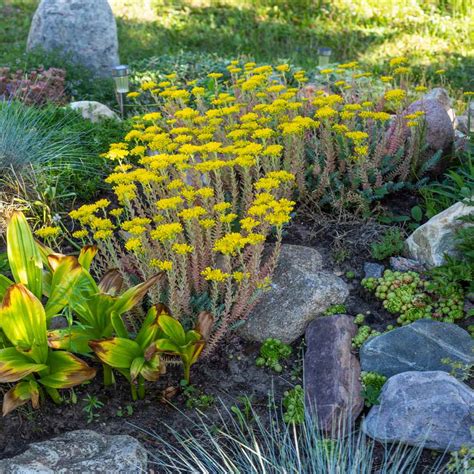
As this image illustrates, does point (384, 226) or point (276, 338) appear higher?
point (384, 226)

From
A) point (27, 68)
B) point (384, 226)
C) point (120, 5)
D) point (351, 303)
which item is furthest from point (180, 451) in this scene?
point (120, 5)

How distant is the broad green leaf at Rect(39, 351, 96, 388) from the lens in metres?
3.48

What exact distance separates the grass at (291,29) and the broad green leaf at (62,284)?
25.3ft

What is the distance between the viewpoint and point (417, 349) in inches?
152

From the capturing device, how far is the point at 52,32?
9.57 m

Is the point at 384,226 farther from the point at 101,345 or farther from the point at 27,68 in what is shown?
the point at 27,68

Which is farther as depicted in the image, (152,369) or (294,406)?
(294,406)

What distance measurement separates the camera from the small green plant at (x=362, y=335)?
405 cm

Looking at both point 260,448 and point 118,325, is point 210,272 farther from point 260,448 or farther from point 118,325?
point 260,448

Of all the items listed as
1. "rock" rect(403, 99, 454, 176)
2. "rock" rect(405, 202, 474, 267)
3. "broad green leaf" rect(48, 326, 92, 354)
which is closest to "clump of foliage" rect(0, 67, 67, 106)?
"rock" rect(403, 99, 454, 176)

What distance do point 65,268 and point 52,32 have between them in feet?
22.6

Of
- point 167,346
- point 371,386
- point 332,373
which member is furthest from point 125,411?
point 371,386

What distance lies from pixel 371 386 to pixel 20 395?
1.84 m

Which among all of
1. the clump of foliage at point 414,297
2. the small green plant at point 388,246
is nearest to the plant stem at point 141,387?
the clump of foliage at point 414,297
